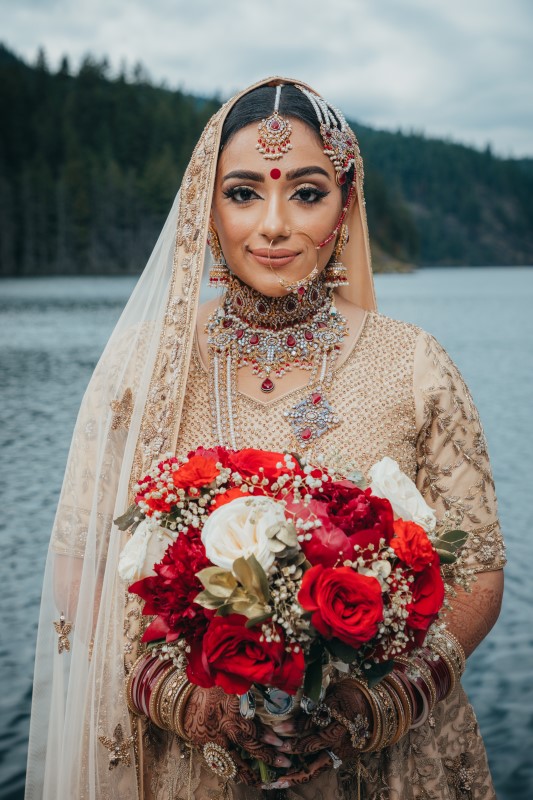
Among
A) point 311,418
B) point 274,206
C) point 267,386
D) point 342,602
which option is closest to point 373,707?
point 342,602

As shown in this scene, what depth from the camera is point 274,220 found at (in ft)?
7.29

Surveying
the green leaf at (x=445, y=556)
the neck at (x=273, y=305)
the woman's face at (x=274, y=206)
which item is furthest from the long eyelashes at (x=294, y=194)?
the green leaf at (x=445, y=556)

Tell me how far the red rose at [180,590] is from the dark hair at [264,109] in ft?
3.84

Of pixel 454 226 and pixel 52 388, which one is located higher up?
pixel 454 226

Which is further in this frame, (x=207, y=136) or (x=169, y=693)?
(x=207, y=136)

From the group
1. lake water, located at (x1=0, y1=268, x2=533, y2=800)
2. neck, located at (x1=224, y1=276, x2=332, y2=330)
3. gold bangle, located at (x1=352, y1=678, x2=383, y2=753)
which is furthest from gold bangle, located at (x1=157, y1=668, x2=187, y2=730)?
lake water, located at (x1=0, y1=268, x2=533, y2=800)

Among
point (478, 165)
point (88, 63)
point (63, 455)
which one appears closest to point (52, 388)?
point (63, 455)

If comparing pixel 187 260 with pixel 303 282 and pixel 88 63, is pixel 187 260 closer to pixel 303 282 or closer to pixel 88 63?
pixel 303 282

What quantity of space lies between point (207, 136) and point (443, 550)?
4.17ft

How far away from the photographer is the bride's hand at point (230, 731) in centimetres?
180

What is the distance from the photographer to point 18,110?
7762cm

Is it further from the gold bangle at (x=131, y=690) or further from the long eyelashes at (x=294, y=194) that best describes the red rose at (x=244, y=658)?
the long eyelashes at (x=294, y=194)

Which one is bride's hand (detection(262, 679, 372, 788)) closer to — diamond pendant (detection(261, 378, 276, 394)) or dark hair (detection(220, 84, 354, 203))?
diamond pendant (detection(261, 378, 276, 394))

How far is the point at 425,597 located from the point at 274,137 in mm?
1238
